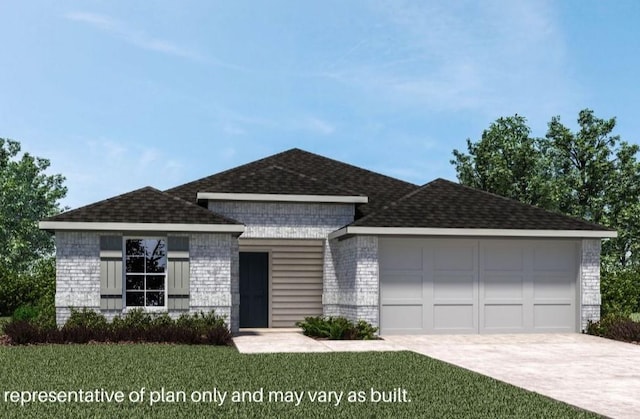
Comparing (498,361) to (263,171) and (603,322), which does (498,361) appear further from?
(263,171)

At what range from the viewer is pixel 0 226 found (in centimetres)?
4519

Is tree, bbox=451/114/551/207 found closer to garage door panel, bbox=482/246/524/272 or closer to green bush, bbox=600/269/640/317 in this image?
green bush, bbox=600/269/640/317

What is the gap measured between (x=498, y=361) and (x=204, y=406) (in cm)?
694

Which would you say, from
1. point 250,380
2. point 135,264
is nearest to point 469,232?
point 135,264

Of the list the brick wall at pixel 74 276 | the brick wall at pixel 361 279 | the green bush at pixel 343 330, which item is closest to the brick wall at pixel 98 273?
the brick wall at pixel 74 276

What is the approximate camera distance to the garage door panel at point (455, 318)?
2077 cm

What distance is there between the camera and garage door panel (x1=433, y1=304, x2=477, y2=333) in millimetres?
20766

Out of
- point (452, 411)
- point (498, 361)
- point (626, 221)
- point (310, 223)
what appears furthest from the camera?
point (626, 221)

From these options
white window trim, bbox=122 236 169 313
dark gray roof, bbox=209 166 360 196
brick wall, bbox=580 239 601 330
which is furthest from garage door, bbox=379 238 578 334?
white window trim, bbox=122 236 169 313

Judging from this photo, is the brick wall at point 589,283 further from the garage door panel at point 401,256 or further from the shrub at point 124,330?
the shrub at point 124,330

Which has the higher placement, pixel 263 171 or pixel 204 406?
pixel 263 171

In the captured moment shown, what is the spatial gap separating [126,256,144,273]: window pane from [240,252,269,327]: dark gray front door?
4.35 meters

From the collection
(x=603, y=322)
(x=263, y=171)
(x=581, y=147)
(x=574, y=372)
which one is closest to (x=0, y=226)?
(x=263, y=171)

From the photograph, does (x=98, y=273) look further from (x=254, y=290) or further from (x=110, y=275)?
(x=254, y=290)
